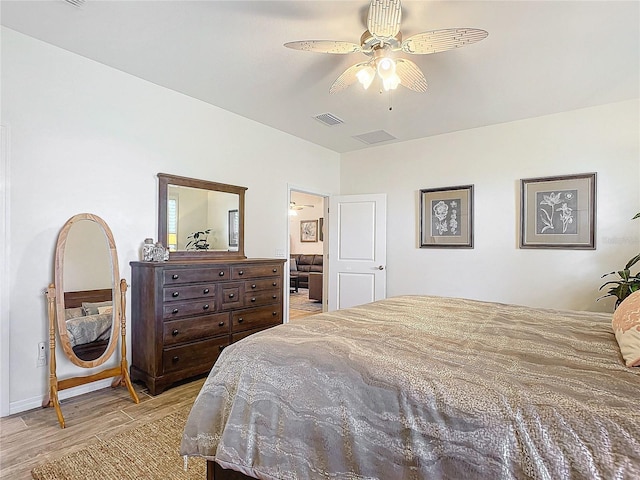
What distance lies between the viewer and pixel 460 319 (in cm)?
187

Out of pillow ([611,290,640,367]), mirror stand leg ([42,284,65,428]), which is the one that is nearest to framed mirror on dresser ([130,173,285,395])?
mirror stand leg ([42,284,65,428])

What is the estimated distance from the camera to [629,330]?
1.31 meters

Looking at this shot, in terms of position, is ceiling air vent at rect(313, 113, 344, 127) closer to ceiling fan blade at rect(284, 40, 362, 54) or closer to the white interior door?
the white interior door

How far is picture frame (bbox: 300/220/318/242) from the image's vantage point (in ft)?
34.4

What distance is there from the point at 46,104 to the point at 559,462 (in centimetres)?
357

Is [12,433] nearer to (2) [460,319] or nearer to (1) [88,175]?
(1) [88,175]

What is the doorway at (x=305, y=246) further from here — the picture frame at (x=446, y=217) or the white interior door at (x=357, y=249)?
the picture frame at (x=446, y=217)

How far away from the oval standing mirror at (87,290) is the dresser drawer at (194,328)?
1.48 feet

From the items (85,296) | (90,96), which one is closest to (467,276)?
(85,296)

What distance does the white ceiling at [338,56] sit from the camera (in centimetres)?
220

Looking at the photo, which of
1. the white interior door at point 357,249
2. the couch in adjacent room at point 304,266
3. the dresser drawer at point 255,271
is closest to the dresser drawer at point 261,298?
the dresser drawer at point 255,271

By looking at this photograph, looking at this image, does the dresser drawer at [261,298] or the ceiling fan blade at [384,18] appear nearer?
the ceiling fan blade at [384,18]

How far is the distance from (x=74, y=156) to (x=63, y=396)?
6.20ft

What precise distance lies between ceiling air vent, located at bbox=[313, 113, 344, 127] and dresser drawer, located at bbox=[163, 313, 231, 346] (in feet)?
7.98
